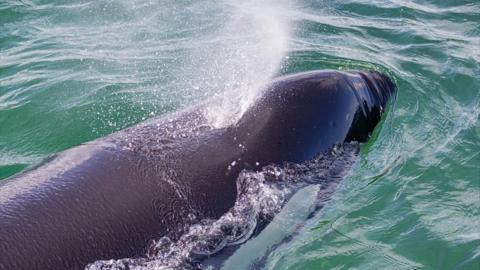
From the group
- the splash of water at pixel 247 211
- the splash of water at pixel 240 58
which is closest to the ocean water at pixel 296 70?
the splash of water at pixel 240 58

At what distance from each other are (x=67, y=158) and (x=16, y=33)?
24.1 feet

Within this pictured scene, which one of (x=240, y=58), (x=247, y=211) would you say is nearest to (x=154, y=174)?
(x=247, y=211)

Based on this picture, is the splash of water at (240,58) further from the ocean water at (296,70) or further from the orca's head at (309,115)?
the orca's head at (309,115)

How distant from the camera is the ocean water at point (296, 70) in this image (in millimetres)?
6055

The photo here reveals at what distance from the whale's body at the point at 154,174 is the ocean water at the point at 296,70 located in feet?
1.26

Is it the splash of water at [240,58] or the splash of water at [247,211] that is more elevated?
the splash of water at [240,58]

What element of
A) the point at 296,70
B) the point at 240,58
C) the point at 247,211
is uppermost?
the point at 240,58

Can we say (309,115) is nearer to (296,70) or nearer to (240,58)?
(296,70)

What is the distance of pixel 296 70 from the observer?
9508 millimetres

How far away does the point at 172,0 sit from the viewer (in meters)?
13.5

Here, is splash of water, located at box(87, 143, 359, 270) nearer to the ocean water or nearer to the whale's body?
the whale's body

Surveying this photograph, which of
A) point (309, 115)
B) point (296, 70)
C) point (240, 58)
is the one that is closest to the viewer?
point (309, 115)

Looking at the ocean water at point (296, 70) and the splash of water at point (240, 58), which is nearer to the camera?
the ocean water at point (296, 70)

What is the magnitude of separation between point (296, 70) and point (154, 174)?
472 cm
